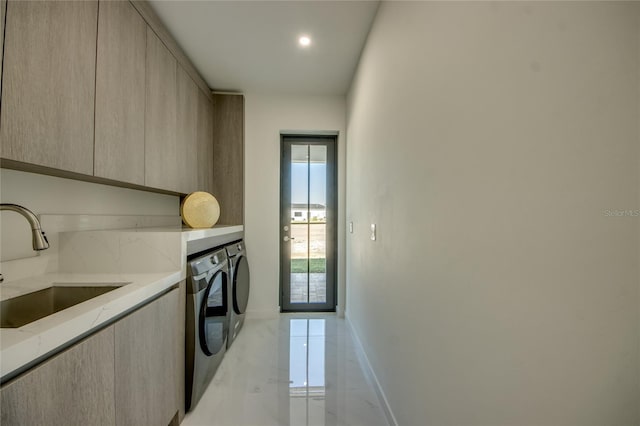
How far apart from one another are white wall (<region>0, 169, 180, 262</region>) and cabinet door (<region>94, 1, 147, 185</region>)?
29 centimetres

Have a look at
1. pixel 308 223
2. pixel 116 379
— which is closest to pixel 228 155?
pixel 308 223

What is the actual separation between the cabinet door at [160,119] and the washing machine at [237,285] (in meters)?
0.75

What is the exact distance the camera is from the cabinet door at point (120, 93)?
139 centimetres

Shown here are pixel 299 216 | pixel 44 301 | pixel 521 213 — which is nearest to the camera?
pixel 521 213

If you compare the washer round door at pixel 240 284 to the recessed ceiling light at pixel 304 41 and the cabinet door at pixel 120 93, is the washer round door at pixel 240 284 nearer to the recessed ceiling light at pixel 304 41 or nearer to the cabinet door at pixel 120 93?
the cabinet door at pixel 120 93

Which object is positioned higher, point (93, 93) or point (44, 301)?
point (93, 93)

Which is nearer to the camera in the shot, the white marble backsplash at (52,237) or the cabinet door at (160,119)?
the white marble backsplash at (52,237)

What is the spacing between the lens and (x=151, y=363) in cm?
123

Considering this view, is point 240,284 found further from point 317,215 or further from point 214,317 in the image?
point 317,215

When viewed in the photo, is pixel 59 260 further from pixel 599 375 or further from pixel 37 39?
pixel 599 375

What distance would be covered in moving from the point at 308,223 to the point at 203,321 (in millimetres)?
1811

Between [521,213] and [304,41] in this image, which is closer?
[521,213]

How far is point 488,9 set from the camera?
2.29 ft

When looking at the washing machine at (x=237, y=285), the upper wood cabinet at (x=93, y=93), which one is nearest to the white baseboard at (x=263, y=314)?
the washing machine at (x=237, y=285)
